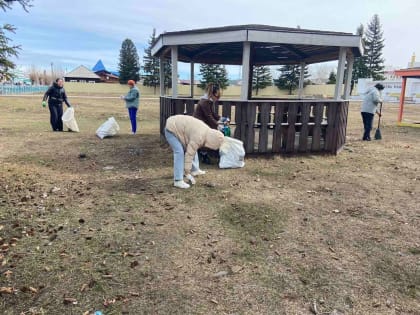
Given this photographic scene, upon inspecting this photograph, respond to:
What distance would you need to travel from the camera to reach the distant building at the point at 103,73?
75.6m

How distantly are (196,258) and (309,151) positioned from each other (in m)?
5.36

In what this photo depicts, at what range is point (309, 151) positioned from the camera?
7.72 m

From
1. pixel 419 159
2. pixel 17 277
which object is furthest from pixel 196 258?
pixel 419 159

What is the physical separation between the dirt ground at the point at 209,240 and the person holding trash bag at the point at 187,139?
0.43 m

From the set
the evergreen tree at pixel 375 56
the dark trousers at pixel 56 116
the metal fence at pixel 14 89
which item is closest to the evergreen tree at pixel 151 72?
the metal fence at pixel 14 89

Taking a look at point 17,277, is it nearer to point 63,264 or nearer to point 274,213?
point 63,264

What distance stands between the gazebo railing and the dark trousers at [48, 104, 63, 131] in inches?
182

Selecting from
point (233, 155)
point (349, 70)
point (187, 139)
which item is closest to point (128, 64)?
point (349, 70)

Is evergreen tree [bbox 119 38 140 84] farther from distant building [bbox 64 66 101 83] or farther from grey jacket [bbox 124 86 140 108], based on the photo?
grey jacket [bbox 124 86 140 108]

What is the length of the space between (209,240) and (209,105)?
2985mm

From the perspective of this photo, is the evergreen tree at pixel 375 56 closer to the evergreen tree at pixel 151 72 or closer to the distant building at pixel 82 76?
the evergreen tree at pixel 151 72

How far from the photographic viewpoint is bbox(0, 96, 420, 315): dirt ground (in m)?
2.56

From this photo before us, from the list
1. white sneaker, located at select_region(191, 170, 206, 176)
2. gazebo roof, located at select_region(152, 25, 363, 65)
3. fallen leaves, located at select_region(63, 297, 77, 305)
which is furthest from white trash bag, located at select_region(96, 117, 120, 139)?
fallen leaves, located at select_region(63, 297, 77, 305)

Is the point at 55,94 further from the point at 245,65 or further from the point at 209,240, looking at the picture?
the point at 209,240
